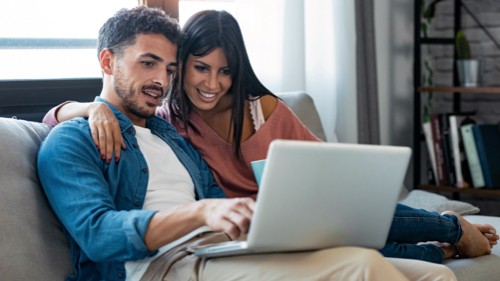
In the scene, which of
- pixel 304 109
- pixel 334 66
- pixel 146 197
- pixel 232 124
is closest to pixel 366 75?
pixel 334 66

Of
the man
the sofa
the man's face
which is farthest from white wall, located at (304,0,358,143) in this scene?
the sofa

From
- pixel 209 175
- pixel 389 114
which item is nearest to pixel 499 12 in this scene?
pixel 389 114

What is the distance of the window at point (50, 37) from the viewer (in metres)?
2.65

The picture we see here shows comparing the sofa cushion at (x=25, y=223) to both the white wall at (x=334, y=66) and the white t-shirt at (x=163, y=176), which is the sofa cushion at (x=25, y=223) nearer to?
the white t-shirt at (x=163, y=176)

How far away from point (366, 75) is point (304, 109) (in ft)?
2.74

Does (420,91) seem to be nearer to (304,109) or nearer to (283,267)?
(304,109)

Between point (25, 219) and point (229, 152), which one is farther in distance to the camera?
point (229, 152)

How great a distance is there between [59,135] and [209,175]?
0.52m

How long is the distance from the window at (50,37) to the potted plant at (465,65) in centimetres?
159

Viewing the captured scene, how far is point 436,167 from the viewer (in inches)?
154

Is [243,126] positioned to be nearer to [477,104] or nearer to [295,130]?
[295,130]

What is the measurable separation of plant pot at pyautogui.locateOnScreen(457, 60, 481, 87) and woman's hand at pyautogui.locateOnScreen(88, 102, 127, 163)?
2231mm

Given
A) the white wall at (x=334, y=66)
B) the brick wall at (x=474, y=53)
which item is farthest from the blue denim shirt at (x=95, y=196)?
the brick wall at (x=474, y=53)

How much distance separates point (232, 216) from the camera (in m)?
1.57
